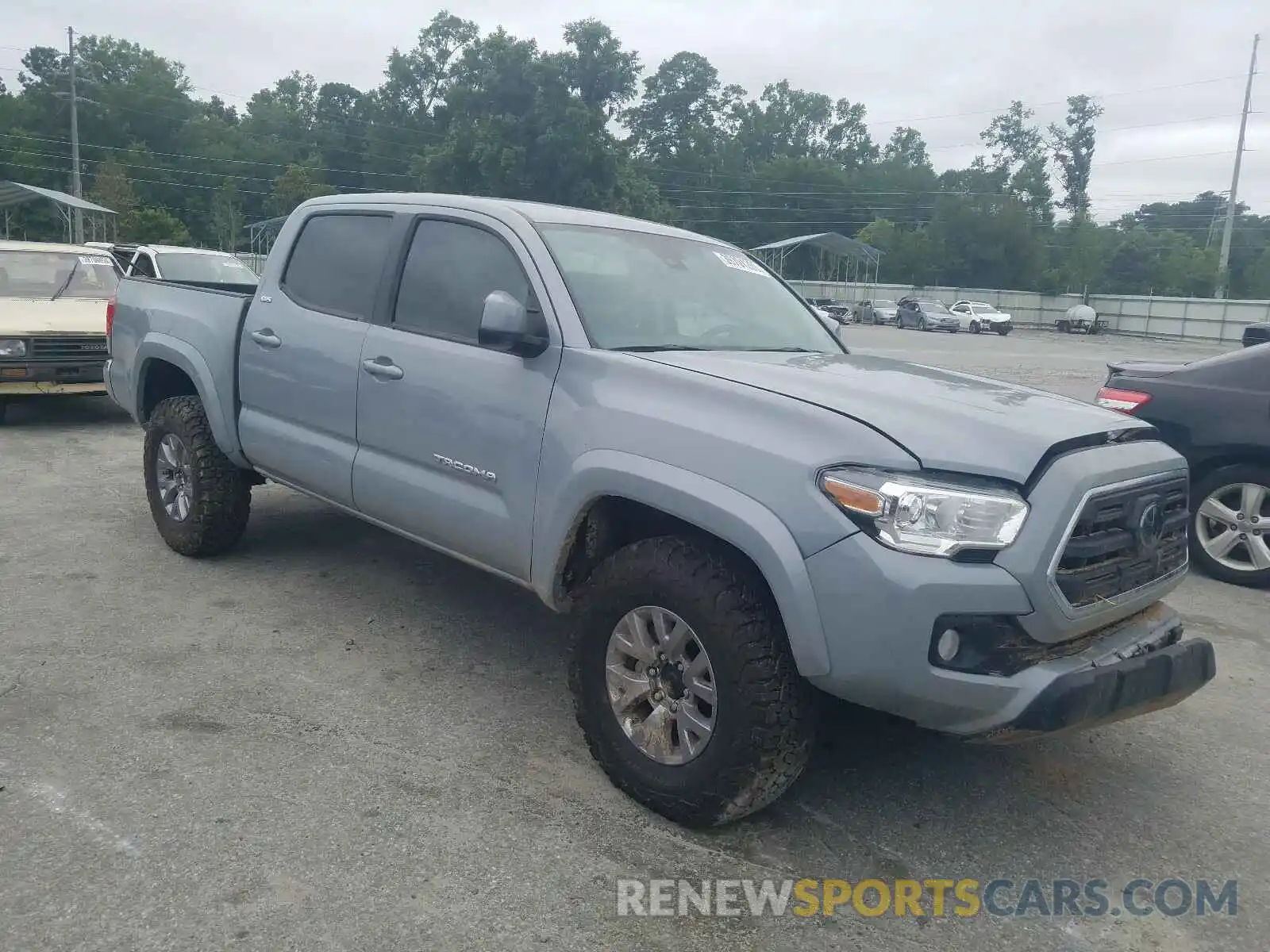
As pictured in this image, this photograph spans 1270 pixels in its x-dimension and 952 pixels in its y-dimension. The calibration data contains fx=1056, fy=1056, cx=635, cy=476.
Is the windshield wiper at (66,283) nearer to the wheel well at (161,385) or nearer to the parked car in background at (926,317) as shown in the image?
the wheel well at (161,385)

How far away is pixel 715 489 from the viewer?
3008 millimetres

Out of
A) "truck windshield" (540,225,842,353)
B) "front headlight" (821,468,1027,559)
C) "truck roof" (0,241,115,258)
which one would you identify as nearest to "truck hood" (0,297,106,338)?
"truck roof" (0,241,115,258)

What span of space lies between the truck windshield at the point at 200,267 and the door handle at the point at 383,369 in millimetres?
8307

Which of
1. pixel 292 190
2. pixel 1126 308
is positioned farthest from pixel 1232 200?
pixel 292 190

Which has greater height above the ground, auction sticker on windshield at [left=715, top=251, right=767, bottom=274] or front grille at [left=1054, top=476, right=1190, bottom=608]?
auction sticker on windshield at [left=715, top=251, right=767, bottom=274]

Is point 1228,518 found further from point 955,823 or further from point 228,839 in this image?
point 228,839

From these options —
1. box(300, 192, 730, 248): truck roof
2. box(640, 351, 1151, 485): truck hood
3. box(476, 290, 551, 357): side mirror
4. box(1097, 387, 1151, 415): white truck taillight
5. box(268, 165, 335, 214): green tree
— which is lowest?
box(1097, 387, 1151, 415): white truck taillight

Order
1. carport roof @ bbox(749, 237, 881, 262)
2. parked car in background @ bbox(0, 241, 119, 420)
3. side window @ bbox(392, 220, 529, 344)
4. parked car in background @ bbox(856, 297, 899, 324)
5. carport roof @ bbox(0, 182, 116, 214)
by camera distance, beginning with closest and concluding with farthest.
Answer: side window @ bbox(392, 220, 529, 344) < parked car in background @ bbox(0, 241, 119, 420) < carport roof @ bbox(0, 182, 116, 214) < carport roof @ bbox(749, 237, 881, 262) < parked car in background @ bbox(856, 297, 899, 324)

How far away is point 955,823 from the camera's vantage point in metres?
3.33

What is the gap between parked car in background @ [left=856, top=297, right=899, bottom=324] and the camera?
2055 inches

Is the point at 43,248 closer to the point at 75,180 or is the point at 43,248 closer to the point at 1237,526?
the point at 1237,526

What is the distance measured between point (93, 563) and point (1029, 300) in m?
62.5

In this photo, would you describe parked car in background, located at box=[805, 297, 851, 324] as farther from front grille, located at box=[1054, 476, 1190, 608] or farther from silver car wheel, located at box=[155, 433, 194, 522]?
silver car wheel, located at box=[155, 433, 194, 522]

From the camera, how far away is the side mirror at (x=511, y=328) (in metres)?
3.53
